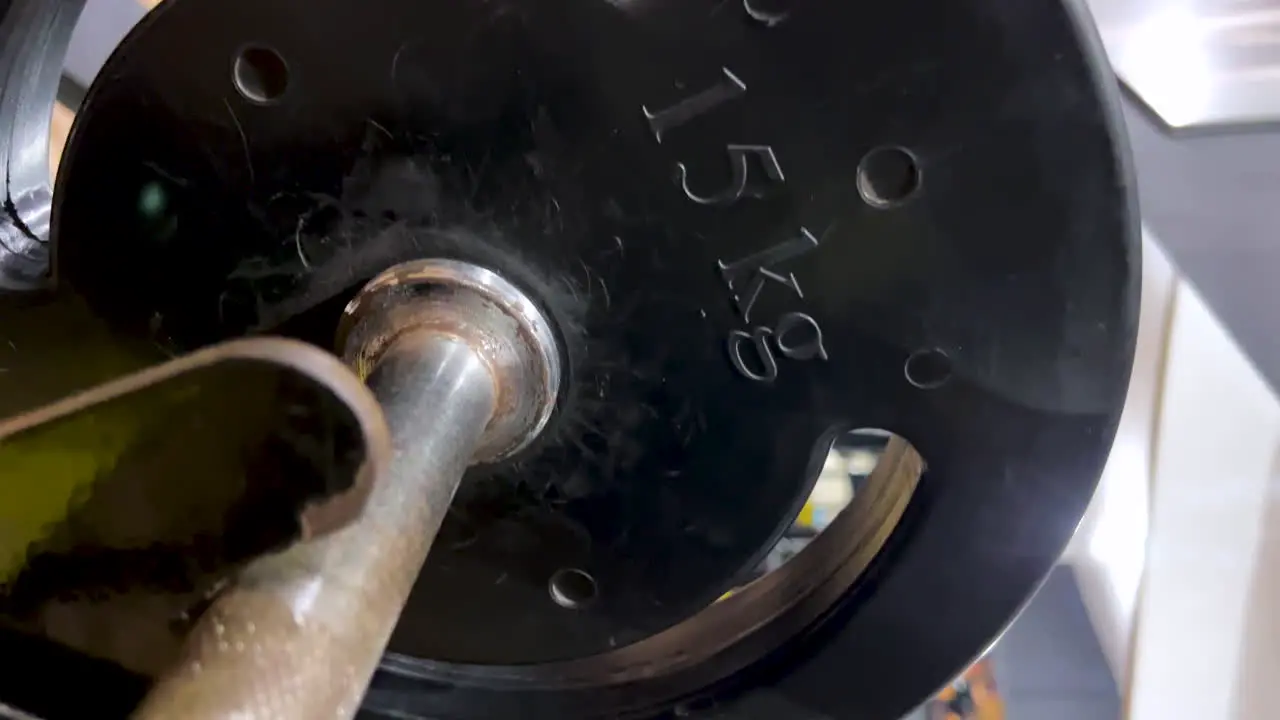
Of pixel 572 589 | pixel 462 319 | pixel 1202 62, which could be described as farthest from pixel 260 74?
pixel 1202 62

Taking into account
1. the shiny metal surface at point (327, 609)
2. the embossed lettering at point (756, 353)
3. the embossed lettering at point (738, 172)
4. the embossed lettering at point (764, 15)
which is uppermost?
the embossed lettering at point (764, 15)

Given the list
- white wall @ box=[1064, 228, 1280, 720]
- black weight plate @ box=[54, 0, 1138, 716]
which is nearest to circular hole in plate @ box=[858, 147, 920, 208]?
black weight plate @ box=[54, 0, 1138, 716]

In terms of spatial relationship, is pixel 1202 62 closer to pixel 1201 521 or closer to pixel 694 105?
pixel 1201 521

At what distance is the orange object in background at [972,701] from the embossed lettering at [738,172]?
Answer: 0.84 m

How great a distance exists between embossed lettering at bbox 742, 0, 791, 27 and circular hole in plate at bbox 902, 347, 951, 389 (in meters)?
0.11

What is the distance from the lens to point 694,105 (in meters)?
0.30

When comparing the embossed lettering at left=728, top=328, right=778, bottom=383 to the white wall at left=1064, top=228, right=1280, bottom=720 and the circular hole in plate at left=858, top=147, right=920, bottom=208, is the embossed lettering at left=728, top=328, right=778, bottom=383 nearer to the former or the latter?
the circular hole in plate at left=858, top=147, right=920, bottom=208

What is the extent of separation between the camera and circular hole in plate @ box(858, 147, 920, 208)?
0.31 meters

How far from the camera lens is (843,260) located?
0.32m

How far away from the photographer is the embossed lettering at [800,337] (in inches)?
13.0

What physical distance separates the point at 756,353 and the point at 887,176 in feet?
0.22

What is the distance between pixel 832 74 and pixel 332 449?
167 millimetres

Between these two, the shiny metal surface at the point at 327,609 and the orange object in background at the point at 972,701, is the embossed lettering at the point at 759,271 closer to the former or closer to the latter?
the shiny metal surface at the point at 327,609

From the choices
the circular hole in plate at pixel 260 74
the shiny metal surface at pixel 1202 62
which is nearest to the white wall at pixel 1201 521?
the shiny metal surface at pixel 1202 62
